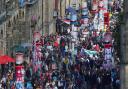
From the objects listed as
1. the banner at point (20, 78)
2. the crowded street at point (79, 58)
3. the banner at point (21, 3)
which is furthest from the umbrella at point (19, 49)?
the banner at point (20, 78)

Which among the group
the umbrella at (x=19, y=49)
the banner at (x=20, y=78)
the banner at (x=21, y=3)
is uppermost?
the banner at (x=20, y=78)

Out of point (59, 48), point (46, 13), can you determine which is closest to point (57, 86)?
point (59, 48)

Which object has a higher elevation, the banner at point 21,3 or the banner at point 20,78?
the banner at point 20,78

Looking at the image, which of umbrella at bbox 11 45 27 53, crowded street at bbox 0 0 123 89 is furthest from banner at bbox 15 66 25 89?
umbrella at bbox 11 45 27 53

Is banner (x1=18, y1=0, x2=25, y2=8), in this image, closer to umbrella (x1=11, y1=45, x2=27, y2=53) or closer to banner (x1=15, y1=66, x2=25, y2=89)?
umbrella (x1=11, y1=45, x2=27, y2=53)

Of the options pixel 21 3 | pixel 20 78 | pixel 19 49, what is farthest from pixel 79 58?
pixel 21 3

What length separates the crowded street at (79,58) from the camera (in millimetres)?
38438

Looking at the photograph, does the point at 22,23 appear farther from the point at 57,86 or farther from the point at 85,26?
the point at 57,86

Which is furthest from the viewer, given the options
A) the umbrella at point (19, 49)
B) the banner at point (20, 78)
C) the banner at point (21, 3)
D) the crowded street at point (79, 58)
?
the banner at point (21, 3)

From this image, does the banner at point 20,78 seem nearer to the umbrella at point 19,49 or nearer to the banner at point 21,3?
the umbrella at point 19,49

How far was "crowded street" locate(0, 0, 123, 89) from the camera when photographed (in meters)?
38.4

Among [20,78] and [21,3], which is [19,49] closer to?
[21,3]

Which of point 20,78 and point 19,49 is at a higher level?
point 20,78

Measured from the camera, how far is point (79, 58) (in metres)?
42.3
